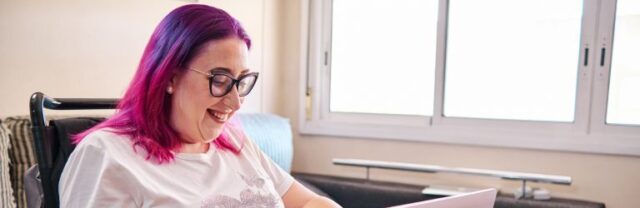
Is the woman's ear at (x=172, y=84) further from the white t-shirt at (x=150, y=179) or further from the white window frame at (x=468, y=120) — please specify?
the white window frame at (x=468, y=120)

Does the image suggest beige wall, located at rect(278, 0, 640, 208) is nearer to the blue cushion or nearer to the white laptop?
the blue cushion

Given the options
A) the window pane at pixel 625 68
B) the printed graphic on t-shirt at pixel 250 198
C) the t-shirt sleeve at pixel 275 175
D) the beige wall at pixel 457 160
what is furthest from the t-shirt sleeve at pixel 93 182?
the window pane at pixel 625 68

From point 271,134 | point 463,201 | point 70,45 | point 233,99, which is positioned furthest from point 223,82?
point 271,134

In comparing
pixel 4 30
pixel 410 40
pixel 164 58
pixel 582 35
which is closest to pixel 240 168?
pixel 164 58

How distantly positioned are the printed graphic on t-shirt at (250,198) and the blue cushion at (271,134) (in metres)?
0.64

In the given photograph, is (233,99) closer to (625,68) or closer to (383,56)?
(383,56)

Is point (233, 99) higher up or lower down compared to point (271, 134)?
higher up

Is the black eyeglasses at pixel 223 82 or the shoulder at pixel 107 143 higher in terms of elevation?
the black eyeglasses at pixel 223 82

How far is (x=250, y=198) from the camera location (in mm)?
1061

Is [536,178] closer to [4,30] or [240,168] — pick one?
[240,168]

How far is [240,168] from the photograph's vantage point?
1.13 meters

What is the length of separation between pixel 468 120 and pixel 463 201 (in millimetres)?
1306

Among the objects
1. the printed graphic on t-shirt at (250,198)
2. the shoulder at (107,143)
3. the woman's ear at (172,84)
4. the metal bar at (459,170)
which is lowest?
the metal bar at (459,170)

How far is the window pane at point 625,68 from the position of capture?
1.85 m
